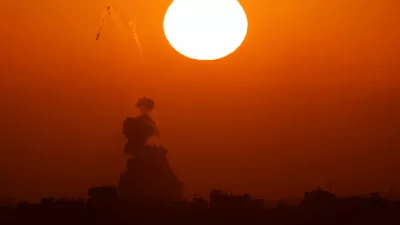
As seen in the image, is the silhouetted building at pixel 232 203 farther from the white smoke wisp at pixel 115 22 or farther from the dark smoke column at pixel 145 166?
the white smoke wisp at pixel 115 22

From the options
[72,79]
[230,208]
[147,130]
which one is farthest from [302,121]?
[72,79]

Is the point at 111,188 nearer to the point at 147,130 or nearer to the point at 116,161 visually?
the point at 116,161

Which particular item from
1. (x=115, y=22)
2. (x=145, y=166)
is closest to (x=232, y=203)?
(x=145, y=166)

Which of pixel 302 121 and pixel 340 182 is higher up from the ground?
pixel 302 121

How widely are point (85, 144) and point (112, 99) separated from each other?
0.67ft

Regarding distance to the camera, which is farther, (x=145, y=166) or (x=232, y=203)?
(x=145, y=166)

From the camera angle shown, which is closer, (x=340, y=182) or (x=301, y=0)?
(x=301, y=0)

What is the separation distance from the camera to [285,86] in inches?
79.4

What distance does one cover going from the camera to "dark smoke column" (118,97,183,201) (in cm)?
201

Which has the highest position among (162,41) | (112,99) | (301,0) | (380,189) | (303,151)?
(301,0)

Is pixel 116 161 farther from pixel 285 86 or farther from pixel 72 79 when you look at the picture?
pixel 285 86

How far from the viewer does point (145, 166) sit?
2.04 meters

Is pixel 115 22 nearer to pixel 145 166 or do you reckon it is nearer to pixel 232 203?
pixel 145 166

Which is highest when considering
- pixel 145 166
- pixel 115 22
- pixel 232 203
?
pixel 115 22
